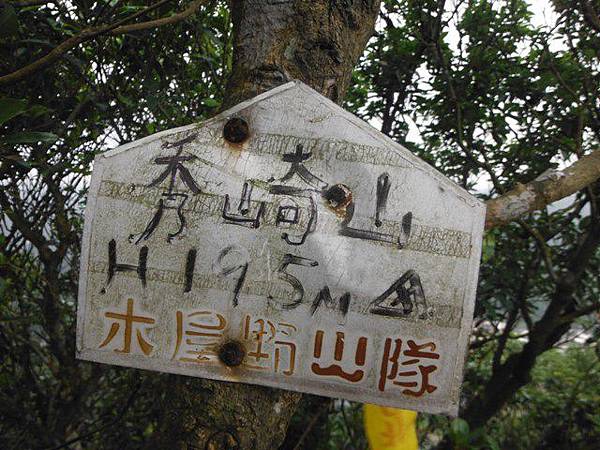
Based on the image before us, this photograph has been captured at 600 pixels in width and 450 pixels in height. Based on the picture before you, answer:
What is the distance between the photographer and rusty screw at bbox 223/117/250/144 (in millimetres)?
768

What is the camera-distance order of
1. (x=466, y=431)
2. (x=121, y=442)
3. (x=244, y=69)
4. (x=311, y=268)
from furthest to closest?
(x=121, y=442) < (x=466, y=431) < (x=244, y=69) < (x=311, y=268)

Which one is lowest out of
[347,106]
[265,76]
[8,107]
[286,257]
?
[286,257]

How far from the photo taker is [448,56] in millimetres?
1961

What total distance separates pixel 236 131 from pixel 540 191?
50 centimetres

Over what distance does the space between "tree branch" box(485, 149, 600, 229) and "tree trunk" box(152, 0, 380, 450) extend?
1.02ft

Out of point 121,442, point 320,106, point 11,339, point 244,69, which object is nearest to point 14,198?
point 11,339

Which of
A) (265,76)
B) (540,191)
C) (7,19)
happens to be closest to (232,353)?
(265,76)

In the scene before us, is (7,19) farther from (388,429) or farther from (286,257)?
(388,429)

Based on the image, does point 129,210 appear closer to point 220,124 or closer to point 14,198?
point 220,124

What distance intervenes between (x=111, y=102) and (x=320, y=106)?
1.27m

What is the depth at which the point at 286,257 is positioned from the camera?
74cm

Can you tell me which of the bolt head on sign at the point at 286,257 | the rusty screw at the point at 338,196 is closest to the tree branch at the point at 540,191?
the bolt head on sign at the point at 286,257

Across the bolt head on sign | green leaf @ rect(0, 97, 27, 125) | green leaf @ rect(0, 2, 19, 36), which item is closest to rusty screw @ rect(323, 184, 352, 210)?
the bolt head on sign

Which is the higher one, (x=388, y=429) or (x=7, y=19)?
(x=7, y=19)
